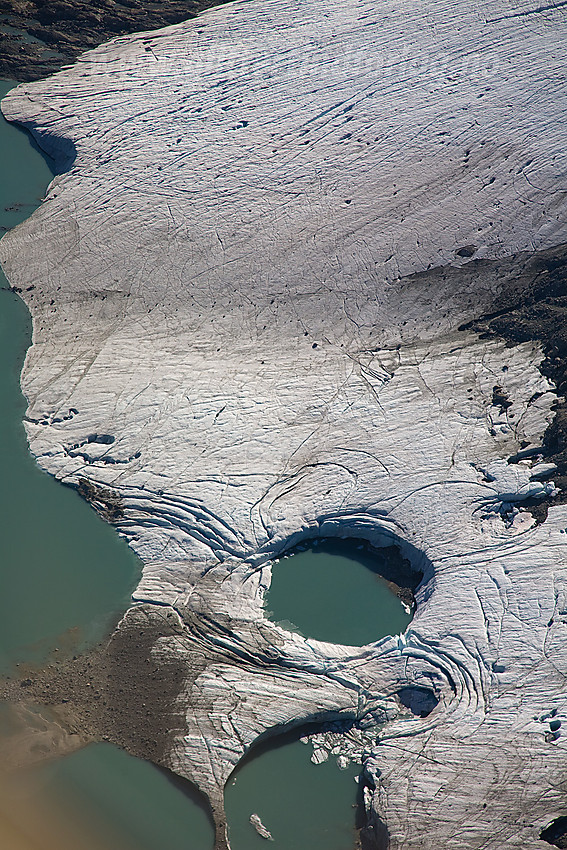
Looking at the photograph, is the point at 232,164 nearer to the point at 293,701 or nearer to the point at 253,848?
the point at 293,701

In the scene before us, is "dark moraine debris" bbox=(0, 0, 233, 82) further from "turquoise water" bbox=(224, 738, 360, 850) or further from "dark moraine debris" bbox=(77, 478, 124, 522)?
"turquoise water" bbox=(224, 738, 360, 850)

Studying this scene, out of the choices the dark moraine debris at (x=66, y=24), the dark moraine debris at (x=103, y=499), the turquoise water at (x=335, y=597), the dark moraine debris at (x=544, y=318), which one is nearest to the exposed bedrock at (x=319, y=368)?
the dark moraine debris at (x=103, y=499)

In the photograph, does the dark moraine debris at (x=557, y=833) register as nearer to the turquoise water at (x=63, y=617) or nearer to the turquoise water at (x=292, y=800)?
the turquoise water at (x=292, y=800)

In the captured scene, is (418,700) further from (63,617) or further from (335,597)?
(63,617)

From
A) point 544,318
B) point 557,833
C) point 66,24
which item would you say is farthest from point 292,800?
point 66,24

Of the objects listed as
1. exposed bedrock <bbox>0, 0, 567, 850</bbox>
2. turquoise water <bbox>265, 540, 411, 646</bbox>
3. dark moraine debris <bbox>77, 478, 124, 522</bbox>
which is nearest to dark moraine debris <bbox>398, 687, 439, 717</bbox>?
exposed bedrock <bbox>0, 0, 567, 850</bbox>

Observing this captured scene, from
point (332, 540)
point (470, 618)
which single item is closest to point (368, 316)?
point (332, 540)
